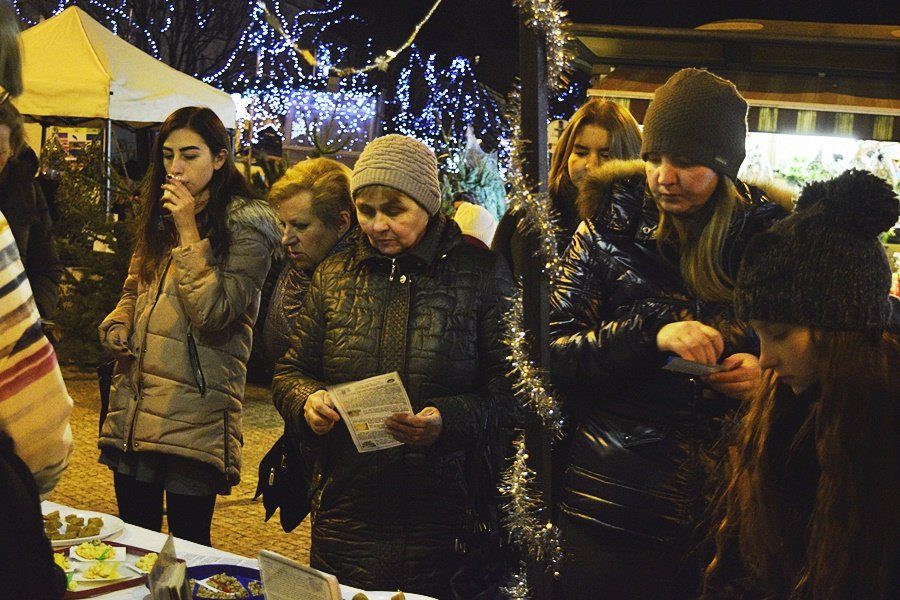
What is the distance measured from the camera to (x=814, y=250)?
207 cm

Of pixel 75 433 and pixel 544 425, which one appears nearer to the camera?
pixel 544 425

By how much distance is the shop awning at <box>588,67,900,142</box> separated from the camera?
8.48m

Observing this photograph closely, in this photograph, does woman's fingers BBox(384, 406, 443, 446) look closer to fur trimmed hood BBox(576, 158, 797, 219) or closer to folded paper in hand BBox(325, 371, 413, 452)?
folded paper in hand BBox(325, 371, 413, 452)

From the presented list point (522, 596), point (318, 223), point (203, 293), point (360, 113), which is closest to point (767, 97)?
point (318, 223)

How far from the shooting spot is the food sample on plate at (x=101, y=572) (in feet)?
9.04

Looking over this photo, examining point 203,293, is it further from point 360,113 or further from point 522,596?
point 360,113

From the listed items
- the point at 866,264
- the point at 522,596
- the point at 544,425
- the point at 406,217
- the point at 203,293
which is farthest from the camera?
the point at 203,293

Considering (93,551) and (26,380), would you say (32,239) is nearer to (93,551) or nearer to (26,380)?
(93,551)

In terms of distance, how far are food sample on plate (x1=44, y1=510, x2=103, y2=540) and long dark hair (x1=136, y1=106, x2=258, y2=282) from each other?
1157 mm

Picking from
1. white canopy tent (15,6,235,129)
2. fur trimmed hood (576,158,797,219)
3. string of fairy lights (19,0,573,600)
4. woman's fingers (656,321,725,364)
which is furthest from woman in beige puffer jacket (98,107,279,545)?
white canopy tent (15,6,235,129)

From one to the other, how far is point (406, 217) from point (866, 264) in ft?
5.20

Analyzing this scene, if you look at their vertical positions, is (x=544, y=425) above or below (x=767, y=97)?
below

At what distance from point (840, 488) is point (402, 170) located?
1.78 metres

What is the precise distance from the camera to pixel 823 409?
2.02m
